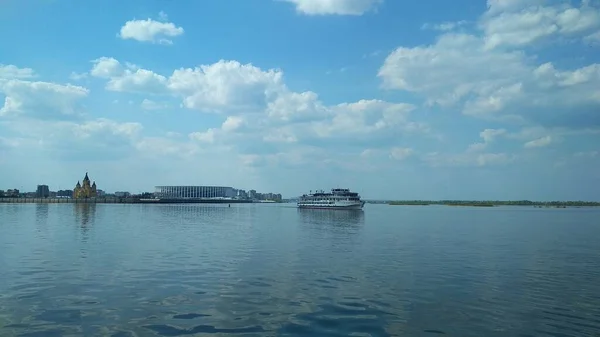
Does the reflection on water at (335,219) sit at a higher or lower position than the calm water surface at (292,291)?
lower

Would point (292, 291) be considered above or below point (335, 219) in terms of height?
above

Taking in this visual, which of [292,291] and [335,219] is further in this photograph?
[335,219]

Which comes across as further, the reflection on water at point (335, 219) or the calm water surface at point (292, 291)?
the reflection on water at point (335, 219)

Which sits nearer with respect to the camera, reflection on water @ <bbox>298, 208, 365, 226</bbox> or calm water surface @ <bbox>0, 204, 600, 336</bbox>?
calm water surface @ <bbox>0, 204, 600, 336</bbox>

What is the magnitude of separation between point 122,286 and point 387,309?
15.5 meters

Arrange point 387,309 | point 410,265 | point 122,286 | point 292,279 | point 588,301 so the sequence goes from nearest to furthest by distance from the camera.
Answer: point 387,309, point 588,301, point 122,286, point 292,279, point 410,265

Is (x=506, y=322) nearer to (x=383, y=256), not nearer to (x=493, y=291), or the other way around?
(x=493, y=291)

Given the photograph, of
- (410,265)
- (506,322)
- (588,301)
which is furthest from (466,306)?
(410,265)

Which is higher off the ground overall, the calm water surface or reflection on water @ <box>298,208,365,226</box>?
the calm water surface

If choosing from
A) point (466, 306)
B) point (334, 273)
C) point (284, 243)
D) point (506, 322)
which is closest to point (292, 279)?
point (334, 273)

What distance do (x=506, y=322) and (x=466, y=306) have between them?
9.29ft

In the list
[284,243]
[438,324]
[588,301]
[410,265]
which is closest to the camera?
[438,324]

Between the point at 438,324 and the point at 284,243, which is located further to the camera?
the point at 284,243

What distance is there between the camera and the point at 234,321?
763 inches
